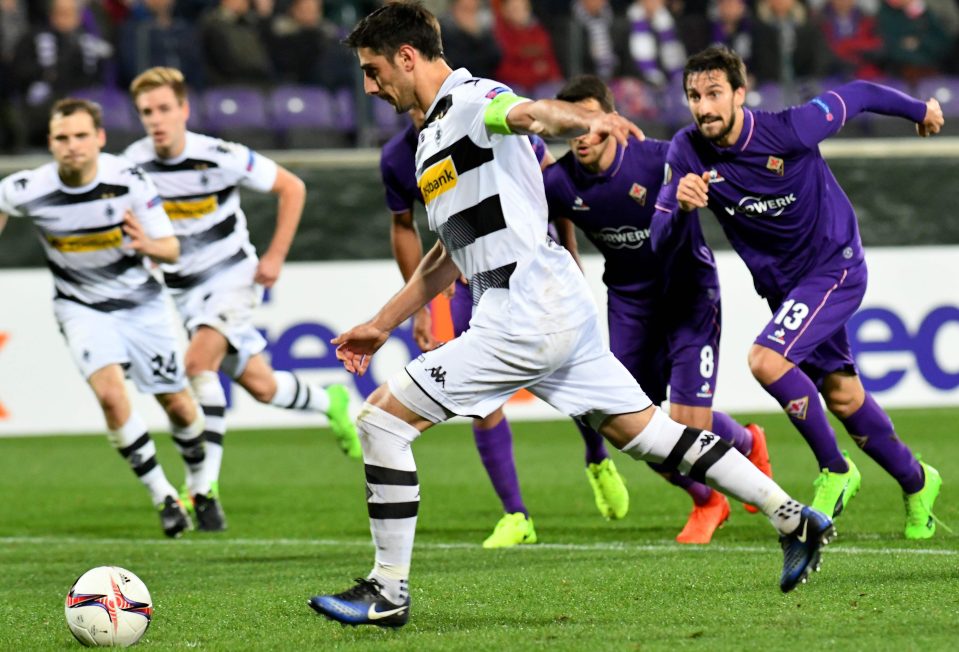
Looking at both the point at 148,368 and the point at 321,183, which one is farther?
the point at 321,183

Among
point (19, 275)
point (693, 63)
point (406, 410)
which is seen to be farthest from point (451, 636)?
point (19, 275)

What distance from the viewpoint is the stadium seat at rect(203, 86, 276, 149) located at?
14.4 metres

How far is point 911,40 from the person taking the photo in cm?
1526

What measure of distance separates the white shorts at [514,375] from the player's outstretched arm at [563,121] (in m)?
0.74

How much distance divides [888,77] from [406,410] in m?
11.4

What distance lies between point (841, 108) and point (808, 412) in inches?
51.7

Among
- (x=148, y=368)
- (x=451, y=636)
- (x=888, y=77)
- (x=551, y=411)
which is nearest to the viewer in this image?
(x=451, y=636)

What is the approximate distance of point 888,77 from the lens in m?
15.1

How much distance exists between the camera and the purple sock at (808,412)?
6.62 m

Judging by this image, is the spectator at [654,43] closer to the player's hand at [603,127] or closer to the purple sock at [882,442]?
the purple sock at [882,442]

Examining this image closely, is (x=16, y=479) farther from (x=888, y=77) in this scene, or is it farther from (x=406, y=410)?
(x=888, y=77)

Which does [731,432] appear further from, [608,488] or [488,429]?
[488,429]

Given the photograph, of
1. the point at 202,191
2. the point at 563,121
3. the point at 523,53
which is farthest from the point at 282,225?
the point at 523,53

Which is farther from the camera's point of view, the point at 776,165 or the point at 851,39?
the point at 851,39
